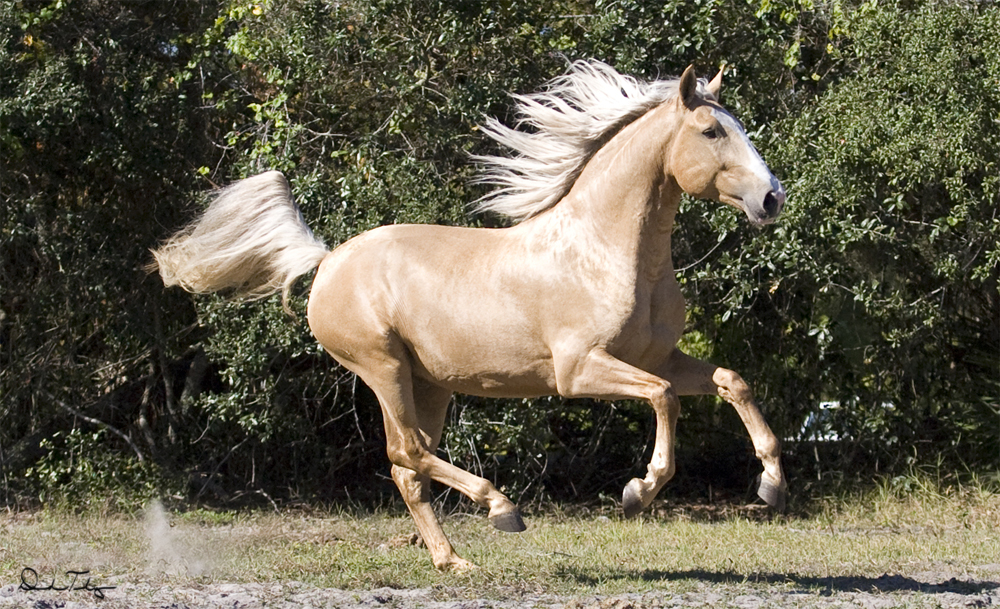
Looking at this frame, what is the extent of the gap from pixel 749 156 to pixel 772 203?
0.27 meters

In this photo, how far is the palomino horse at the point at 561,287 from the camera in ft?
16.5

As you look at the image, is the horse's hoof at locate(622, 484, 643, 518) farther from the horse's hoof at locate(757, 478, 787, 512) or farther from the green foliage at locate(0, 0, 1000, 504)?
the green foliage at locate(0, 0, 1000, 504)

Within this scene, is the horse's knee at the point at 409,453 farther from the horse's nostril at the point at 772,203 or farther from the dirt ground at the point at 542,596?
the horse's nostril at the point at 772,203

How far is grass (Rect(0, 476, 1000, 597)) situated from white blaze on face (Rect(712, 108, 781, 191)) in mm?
1836

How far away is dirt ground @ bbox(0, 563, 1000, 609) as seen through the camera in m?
4.69

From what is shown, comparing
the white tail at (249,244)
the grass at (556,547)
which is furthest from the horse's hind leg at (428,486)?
the white tail at (249,244)

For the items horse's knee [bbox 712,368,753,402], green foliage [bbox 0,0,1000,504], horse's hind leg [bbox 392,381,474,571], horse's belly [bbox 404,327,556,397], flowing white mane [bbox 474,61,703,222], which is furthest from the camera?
green foliage [bbox 0,0,1000,504]

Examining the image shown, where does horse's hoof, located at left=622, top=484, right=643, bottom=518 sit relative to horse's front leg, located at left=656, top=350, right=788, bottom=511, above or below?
below

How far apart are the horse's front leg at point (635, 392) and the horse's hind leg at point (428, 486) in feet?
3.88

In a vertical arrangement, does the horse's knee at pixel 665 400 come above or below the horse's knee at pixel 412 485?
above

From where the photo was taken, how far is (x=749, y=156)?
4965mm

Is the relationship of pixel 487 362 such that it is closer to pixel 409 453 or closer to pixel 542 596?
pixel 409 453

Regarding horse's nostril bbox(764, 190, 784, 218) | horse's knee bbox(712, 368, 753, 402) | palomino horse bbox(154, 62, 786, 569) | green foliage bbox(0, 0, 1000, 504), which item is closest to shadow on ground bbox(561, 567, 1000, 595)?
palomino horse bbox(154, 62, 786, 569)

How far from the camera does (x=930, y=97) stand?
783 centimetres
